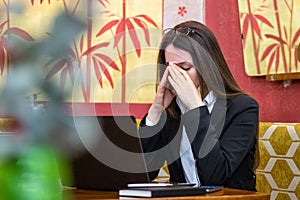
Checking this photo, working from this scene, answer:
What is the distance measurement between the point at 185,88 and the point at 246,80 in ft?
3.09

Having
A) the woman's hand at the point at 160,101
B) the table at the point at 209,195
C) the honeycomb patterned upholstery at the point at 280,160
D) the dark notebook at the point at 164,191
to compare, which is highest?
the woman's hand at the point at 160,101

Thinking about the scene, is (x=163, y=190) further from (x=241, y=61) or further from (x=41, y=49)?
(x=241, y=61)

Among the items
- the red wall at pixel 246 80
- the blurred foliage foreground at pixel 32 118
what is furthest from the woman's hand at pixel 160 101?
the blurred foliage foreground at pixel 32 118

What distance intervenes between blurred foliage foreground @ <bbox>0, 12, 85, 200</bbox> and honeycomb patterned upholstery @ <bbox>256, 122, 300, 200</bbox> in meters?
2.24

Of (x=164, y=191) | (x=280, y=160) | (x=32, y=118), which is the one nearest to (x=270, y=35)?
(x=280, y=160)

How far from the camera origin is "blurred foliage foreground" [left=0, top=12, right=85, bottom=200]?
0.87 feet

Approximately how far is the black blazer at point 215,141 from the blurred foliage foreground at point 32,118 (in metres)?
1.62

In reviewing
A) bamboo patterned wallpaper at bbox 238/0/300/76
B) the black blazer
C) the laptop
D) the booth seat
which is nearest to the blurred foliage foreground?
the laptop

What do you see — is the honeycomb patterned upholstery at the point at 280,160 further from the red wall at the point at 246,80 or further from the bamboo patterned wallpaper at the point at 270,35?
the bamboo patterned wallpaper at the point at 270,35

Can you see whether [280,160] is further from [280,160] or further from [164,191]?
[164,191]

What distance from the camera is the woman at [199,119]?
1.91 m

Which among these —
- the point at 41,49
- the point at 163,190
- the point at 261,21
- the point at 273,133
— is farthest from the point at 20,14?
the point at 261,21

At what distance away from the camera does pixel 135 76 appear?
2.94 m

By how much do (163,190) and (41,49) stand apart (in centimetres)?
118
